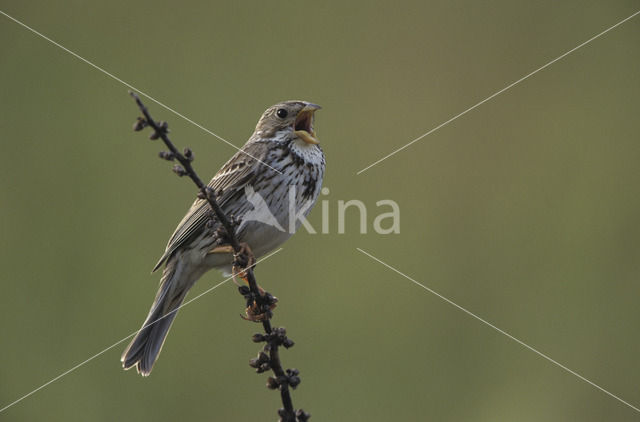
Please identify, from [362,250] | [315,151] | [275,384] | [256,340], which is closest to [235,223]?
[256,340]

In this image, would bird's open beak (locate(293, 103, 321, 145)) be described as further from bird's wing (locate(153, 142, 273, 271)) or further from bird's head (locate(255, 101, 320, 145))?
bird's wing (locate(153, 142, 273, 271))

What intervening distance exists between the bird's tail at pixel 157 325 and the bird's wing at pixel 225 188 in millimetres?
185

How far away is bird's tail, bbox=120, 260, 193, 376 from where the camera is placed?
481cm

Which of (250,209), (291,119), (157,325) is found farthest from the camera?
(291,119)

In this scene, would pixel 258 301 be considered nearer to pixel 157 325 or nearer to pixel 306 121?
pixel 157 325

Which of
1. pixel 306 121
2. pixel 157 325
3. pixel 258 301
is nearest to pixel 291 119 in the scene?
pixel 306 121

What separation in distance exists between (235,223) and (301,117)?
6.28ft

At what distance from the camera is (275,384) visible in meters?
3.12

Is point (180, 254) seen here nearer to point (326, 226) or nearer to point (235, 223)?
point (235, 223)

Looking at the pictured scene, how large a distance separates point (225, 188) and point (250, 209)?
0.78 ft

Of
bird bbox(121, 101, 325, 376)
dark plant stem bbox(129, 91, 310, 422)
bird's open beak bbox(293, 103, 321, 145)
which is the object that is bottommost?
dark plant stem bbox(129, 91, 310, 422)

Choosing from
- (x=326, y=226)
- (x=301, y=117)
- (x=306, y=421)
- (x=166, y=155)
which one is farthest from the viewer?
(x=326, y=226)

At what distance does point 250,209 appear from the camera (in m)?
4.68

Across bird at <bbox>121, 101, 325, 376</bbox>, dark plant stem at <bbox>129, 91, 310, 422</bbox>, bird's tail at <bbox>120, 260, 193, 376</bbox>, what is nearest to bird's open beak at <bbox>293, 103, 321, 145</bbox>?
bird at <bbox>121, 101, 325, 376</bbox>
